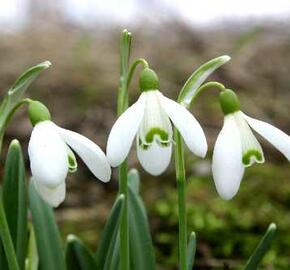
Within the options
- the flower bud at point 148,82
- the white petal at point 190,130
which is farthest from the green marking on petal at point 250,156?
the flower bud at point 148,82

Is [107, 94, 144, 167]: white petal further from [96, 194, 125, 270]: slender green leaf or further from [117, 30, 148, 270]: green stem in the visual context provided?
[96, 194, 125, 270]: slender green leaf

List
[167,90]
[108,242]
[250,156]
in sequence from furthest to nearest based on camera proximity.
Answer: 1. [167,90]
2. [108,242]
3. [250,156]

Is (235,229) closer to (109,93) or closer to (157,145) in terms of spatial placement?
(157,145)

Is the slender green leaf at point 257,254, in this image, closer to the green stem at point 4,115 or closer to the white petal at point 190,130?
the white petal at point 190,130

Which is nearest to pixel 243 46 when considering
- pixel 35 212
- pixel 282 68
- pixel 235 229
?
pixel 282 68

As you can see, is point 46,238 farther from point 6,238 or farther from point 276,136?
point 276,136

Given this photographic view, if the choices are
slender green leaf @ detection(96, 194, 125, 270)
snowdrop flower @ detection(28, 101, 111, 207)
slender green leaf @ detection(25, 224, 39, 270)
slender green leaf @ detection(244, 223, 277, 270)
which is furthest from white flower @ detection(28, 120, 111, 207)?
slender green leaf @ detection(25, 224, 39, 270)

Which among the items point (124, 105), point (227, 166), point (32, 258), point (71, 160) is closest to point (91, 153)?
point (71, 160)

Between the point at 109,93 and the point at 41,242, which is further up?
the point at 109,93
